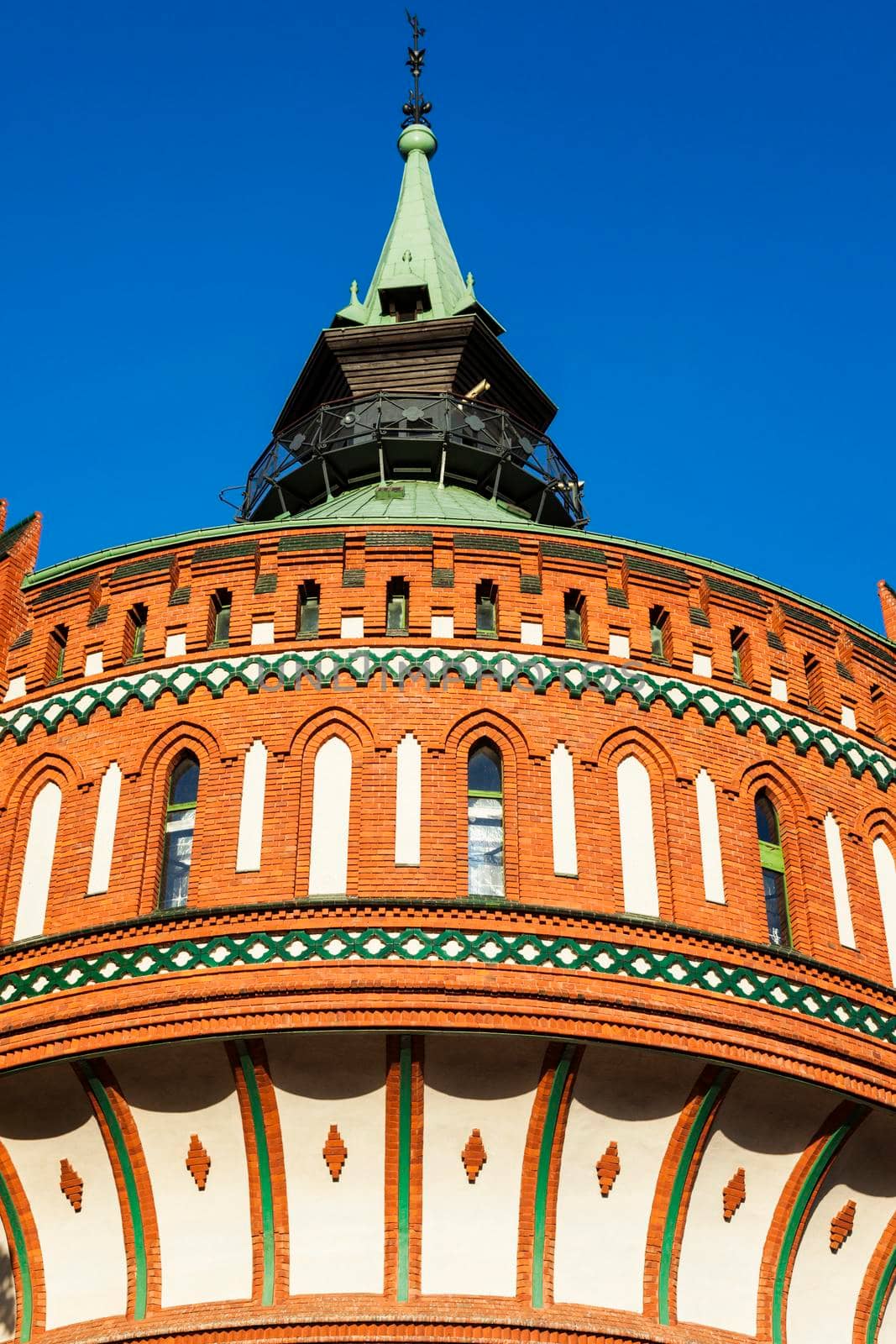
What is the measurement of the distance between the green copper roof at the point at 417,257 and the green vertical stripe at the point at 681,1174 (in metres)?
16.2

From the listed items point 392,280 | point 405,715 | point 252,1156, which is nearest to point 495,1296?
point 252,1156

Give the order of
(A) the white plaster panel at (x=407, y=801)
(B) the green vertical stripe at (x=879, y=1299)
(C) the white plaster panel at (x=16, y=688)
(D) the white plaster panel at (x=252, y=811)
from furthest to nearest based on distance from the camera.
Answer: (C) the white plaster panel at (x=16, y=688) → (B) the green vertical stripe at (x=879, y=1299) → (D) the white plaster panel at (x=252, y=811) → (A) the white plaster panel at (x=407, y=801)

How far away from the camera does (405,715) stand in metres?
20.2

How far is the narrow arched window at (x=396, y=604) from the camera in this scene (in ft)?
68.6

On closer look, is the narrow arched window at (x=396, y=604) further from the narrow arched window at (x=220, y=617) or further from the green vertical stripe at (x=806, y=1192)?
the green vertical stripe at (x=806, y=1192)

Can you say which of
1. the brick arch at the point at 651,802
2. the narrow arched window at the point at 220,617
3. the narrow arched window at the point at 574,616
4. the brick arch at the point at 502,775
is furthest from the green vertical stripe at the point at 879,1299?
the narrow arched window at the point at 220,617

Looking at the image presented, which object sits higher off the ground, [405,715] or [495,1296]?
[405,715]

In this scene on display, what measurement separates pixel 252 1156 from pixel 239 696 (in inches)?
180

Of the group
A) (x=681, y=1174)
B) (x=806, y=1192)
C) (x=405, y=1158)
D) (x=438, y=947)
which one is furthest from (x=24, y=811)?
(x=806, y=1192)

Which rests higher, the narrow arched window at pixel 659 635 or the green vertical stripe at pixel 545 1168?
the narrow arched window at pixel 659 635

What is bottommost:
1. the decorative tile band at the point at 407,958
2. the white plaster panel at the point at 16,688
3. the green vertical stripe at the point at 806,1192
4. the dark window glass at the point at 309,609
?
the green vertical stripe at the point at 806,1192

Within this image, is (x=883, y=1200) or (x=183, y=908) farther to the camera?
(x=883, y=1200)

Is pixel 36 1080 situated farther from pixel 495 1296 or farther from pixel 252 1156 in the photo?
pixel 495 1296

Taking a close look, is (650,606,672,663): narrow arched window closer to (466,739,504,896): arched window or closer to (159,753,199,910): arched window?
(466,739,504,896): arched window
